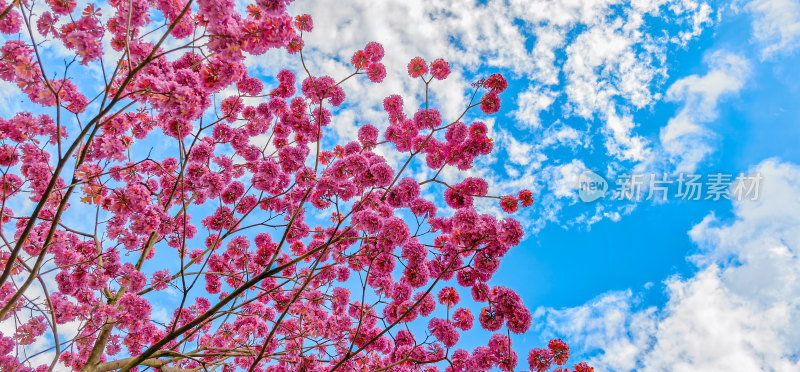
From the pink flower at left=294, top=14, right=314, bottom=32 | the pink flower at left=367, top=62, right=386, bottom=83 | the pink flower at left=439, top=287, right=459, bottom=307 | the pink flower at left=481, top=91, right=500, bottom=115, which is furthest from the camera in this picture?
the pink flower at left=367, top=62, right=386, bottom=83

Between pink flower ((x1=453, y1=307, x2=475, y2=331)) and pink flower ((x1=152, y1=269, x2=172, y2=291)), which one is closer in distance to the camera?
pink flower ((x1=453, y1=307, x2=475, y2=331))

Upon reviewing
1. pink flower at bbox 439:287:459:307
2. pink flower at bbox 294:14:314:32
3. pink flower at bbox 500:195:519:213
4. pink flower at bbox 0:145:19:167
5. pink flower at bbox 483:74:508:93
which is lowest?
pink flower at bbox 439:287:459:307

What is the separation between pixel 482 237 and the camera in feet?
15.4

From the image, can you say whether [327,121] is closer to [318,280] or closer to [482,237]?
[318,280]

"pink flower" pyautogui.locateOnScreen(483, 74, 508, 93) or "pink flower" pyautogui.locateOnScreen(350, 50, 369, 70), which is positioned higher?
"pink flower" pyautogui.locateOnScreen(350, 50, 369, 70)

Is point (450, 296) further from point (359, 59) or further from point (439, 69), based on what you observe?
point (359, 59)

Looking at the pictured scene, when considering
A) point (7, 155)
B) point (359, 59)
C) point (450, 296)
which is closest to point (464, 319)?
point (450, 296)

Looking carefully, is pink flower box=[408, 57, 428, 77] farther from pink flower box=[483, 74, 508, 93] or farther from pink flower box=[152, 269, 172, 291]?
pink flower box=[152, 269, 172, 291]

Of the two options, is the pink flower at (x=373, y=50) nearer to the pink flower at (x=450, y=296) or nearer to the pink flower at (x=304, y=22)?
the pink flower at (x=304, y=22)

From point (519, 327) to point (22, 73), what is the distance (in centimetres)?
626

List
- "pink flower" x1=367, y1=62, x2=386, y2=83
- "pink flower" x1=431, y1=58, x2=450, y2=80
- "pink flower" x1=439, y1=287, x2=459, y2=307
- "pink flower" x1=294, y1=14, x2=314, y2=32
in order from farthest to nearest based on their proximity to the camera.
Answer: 1. "pink flower" x1=367, y1=62, x2=386, y2=83
2. "pink flower" x1=431, y1=58, x2=450, y2=80
3. "pink flower" x1=439, y1=287, x2=459, y2=307
4. "pink flower" x1=294, y1=14, x2=314, y2=32

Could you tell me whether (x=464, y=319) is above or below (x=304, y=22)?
below

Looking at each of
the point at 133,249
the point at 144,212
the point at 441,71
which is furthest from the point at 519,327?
the point at 133,249

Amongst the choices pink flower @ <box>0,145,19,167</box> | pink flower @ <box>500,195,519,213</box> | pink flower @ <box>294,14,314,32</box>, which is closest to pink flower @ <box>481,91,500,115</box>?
pink flower @ <box>500,195,519,213</box>
